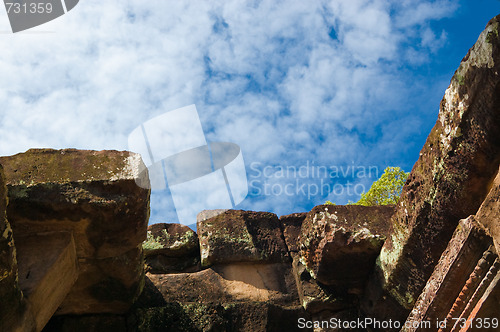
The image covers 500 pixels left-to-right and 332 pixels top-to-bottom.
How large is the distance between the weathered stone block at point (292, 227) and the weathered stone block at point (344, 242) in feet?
1.38

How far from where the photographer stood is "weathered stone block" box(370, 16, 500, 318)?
3.33 metres

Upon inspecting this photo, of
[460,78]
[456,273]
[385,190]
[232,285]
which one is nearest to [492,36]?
[460,78]

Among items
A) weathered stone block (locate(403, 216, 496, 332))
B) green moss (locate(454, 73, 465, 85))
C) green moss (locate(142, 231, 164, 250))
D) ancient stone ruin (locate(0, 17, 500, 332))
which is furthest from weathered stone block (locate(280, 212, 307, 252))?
green moss (locate(454, 73, 465, 85))

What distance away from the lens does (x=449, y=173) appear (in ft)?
12.2

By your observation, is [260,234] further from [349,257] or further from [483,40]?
[483,40]

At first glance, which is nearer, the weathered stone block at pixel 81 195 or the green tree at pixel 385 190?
the weathered stone block at pixel 81 195

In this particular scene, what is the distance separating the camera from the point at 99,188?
3.79 m

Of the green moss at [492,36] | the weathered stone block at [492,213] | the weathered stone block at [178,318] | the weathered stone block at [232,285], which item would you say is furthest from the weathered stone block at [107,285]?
the green moss at [492,36]

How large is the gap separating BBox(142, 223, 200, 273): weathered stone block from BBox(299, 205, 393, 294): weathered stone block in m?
1.25

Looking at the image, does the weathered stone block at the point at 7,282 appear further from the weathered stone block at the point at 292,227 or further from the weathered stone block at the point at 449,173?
the weathered stone block at the point at 292,227

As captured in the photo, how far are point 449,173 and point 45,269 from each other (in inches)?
115

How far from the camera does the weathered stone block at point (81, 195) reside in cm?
375

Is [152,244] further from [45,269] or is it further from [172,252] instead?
[45,269]

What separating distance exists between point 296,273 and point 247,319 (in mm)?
735
